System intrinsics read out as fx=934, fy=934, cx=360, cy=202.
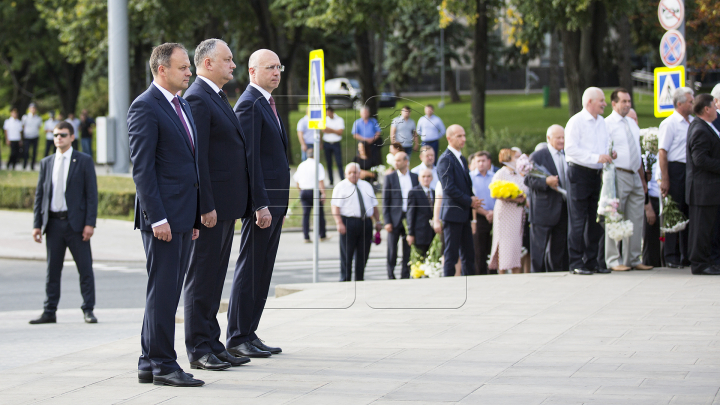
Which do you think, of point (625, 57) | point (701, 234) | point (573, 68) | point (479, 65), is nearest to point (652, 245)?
point (701, 234)

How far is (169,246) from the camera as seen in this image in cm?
578

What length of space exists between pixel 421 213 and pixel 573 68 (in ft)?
49.3

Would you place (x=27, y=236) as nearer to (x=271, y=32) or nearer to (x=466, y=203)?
(x=466, y=203)

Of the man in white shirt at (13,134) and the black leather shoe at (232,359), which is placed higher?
the man in white shirt at (13,134)

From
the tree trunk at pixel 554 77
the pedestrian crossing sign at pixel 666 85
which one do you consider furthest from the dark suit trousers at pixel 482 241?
the tree trunk at pixel 554 77

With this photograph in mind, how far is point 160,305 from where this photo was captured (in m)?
5.77

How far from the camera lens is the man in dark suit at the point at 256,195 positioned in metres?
6.49

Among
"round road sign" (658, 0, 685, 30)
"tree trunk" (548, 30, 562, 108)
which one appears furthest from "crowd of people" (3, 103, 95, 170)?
"tree trunk" (548, 30, 562, 108)

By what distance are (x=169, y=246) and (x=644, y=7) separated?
109 feet

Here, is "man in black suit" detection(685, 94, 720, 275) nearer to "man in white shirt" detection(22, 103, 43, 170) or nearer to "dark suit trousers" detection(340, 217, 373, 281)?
"dark suit trousers" detection(340, 217, 373, 281)

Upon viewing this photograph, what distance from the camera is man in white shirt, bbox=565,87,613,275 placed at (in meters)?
10.2

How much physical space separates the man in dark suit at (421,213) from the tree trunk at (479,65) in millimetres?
16025

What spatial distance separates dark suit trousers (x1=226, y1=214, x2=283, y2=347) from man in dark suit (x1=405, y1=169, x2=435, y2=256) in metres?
5.05

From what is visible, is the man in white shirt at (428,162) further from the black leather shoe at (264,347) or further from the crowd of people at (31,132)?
the crowd of people at (31,132)
